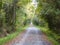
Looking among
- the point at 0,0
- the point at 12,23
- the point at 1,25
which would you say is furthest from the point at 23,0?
the point at 0,0

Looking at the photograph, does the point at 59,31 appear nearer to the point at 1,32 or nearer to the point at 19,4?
the point at 1,32

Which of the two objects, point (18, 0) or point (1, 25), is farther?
point (18, 0)

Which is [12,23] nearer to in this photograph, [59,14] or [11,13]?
[11,13]

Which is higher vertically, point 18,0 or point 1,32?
point 18,0

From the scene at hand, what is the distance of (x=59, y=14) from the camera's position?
62.9 ft

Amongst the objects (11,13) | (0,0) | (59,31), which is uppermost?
(0,0)

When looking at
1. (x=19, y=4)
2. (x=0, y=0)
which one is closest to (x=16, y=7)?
(x=19, y=4)

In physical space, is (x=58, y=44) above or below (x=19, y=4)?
below

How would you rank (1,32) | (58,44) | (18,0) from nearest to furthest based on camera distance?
(58,44), (1,32), (18,0)

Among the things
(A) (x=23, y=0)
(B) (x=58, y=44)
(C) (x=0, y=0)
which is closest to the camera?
(B) (x=58, y=44)

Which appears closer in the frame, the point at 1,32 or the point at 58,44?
the point at 58,44

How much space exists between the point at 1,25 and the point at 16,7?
1062 centimetres

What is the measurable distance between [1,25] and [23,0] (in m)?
12.6

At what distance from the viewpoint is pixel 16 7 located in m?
35.8
